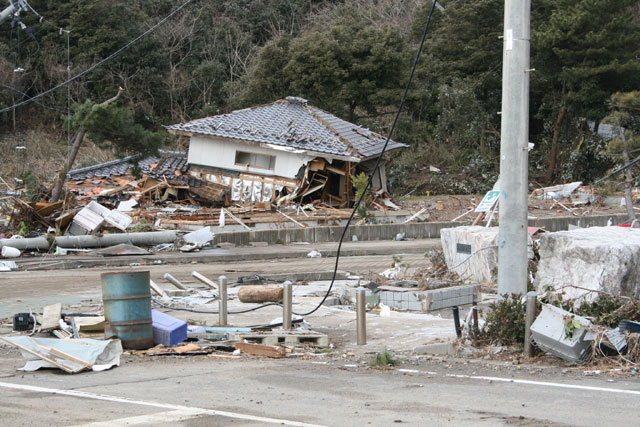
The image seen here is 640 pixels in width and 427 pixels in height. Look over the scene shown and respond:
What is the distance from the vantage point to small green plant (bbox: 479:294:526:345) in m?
9.30

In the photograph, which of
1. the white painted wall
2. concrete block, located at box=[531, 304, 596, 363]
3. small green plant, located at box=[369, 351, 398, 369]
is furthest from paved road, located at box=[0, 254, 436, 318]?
the white painted wall

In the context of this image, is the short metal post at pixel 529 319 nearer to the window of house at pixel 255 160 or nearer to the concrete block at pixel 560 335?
the concrete block at pixel 560 335

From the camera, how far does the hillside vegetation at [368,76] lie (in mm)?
39312

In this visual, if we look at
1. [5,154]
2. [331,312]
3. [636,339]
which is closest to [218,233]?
[331,312]

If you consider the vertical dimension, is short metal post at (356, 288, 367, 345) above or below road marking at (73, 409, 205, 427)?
above

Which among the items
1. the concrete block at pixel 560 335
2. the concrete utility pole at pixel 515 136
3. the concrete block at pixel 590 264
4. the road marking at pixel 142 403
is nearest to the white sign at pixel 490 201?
the concrete block at pixel 590 264

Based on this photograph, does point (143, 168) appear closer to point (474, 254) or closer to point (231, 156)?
point (231, 156)

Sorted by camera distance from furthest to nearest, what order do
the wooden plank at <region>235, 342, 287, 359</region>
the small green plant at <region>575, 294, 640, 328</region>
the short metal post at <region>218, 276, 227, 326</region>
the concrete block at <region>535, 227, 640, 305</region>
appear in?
the short metal post at <region>218, 276, 227, 326</region>, the concrete block at <region>535, 227, 640, 305</region>, the wooden plank at <region>235, 342, 287, 359</region>, the small green plant at <region>575, 294, 640, 328</region>

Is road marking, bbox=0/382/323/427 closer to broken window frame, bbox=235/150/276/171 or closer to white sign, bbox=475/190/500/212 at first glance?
white sign, bbox=475/190/500/212

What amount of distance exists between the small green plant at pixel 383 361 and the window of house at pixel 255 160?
2542 cm

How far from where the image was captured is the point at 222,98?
52.0 meters

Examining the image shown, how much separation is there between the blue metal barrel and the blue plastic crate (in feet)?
0.93

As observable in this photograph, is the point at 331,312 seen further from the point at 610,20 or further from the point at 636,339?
the point at 610,20

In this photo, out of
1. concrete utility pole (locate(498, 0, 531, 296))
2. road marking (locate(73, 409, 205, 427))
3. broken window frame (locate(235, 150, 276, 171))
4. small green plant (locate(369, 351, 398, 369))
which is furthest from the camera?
broken window frame (locate(235, 150, 276, 171))
